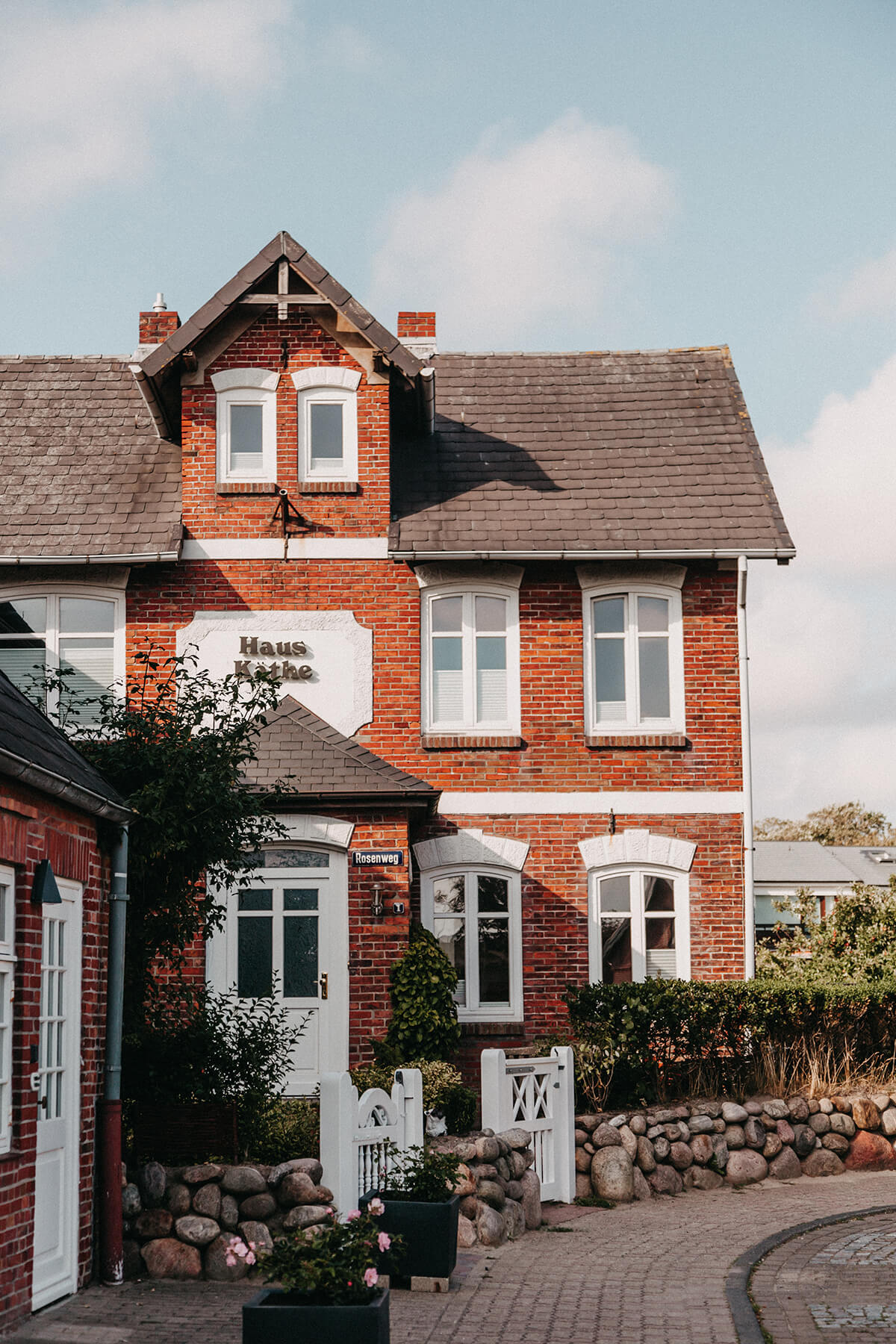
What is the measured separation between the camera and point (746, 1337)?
8.34 metres

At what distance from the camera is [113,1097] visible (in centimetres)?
998

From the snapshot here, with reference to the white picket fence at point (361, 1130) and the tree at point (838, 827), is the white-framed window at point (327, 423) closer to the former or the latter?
the white picket fence at point (361, 1130)

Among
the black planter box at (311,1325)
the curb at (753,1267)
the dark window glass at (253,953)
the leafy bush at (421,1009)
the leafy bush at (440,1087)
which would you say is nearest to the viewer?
the black planter box at (311,1325)

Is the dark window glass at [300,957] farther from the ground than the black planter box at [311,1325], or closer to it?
farther from the ground

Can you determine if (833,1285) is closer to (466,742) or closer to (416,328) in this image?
(466,742)

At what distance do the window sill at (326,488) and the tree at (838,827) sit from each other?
192 ft

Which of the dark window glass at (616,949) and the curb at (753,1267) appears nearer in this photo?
the curb at (753,1267)

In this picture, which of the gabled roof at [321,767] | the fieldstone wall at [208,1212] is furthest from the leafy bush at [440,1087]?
the fieldstone wall at [208,1212]

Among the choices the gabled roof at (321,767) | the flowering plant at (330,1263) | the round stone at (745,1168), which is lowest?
the round stone at (745,1168)

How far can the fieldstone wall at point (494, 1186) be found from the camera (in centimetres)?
1107

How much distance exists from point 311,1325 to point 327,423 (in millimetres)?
12418

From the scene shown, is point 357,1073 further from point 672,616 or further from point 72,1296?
point 672,616

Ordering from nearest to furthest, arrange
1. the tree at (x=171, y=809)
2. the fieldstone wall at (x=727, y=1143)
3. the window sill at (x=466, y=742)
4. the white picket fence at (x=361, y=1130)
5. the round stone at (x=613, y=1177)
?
1. the white picket fence at (x=361, y=1130)
2. the tree at (x=171, y=809)
3. the round stone at (x=613, y=1177)
4. the fieldstone wall at (x=727, y=1143)
5. the window sill at (x=466, y=742)

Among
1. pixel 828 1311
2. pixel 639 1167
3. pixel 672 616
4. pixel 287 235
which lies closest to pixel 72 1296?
pixel 828 1311
